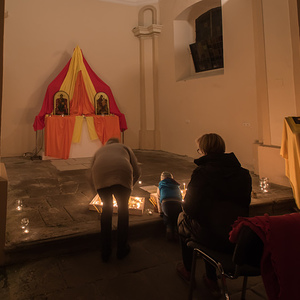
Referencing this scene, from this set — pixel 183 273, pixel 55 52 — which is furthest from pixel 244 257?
pixel 55 52

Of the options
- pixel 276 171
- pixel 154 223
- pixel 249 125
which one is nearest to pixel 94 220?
pixel 154 223

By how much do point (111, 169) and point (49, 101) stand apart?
640cm

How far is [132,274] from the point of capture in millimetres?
2549

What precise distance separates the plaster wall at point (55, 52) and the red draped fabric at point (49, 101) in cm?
58

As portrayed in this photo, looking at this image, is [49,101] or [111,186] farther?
[49,101]

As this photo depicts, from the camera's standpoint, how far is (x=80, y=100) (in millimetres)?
8828

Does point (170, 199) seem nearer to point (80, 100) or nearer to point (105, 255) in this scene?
point (105, 255)

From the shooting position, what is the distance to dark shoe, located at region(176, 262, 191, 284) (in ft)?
8.02

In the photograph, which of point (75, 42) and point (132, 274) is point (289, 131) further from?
point (75, 42)

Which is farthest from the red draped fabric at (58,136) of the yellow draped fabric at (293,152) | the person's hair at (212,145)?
the person's hair at (212,145)


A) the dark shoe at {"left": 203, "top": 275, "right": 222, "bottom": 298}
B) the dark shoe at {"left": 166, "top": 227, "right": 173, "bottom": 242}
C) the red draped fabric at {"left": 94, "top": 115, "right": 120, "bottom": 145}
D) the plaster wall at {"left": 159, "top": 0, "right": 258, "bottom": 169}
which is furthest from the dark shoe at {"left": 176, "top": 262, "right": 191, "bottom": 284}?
the red draped fabric at {"left": 94, "top": 115, "right": 120, "bottom": 145}

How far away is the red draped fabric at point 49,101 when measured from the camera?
8.29 metres

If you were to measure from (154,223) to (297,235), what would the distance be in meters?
2.19

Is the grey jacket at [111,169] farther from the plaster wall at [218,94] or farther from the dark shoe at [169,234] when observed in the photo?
the plaster wall at [218,94]
